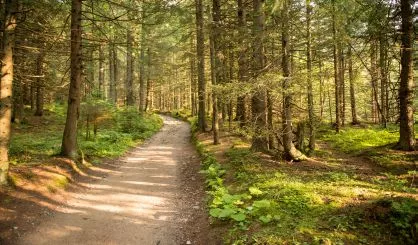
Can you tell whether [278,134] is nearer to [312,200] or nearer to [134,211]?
[312,200]

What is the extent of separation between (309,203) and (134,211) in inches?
A: 164

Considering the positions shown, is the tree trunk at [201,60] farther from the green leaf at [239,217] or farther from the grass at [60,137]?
the green leaf at [239,217]

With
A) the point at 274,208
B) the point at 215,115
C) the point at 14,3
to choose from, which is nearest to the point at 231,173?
the point at 274,208

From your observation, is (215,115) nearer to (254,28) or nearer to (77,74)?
(254,28)

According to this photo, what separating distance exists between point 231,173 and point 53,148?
26.0 feet

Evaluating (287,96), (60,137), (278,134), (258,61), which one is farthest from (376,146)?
(60,137)

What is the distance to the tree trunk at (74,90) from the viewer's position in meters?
11.4

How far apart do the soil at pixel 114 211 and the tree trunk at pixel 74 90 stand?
120cm

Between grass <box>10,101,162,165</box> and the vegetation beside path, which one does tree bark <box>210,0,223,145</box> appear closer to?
the vegetation beside path

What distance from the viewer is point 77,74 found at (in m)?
11.6

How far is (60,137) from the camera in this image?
56.0 ft

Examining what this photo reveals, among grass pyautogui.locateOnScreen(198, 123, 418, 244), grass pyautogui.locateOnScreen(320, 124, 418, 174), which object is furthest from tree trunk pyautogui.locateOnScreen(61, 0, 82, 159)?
grass pyautogui.locateOnScreen(320, 124, 418, 174)

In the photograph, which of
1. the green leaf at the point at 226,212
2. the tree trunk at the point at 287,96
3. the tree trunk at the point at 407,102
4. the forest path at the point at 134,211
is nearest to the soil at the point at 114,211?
the forest path at the point at 134,211

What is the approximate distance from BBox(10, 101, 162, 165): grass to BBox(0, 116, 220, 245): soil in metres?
2.38
